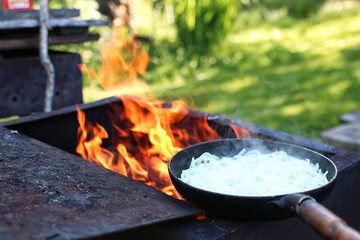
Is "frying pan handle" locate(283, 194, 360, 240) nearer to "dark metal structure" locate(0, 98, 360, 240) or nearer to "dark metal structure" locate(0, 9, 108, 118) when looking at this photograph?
"dark metal structure" locate(0, 98, 360, 240)

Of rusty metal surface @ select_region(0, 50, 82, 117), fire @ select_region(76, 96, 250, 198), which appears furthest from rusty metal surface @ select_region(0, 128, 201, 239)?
rusty metal surface @ select_region(0, 50, 82, 117)

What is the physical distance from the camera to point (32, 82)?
3.90 meters

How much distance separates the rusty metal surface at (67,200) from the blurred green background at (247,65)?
345 cm

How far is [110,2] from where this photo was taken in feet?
27.7

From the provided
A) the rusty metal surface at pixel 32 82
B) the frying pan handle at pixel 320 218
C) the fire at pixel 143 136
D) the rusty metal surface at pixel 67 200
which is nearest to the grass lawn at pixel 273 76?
the rusty metal surface at pixel 32 82

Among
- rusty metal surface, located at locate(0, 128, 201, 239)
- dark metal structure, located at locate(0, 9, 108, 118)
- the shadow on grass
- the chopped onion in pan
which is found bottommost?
the shadow on grass

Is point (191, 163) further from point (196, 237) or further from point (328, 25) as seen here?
point (328, 25)

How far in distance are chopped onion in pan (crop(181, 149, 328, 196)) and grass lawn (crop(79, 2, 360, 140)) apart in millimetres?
2553

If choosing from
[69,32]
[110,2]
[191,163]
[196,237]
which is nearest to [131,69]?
[110,2]

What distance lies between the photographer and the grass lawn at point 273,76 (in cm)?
571

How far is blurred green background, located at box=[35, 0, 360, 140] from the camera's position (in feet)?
19.3

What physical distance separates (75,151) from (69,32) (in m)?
1.45

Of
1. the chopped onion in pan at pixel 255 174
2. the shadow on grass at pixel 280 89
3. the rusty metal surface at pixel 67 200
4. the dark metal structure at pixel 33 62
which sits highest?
the dark metal structure at pixel 33 62

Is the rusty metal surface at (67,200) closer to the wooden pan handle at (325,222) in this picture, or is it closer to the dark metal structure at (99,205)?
the dark metal structure at (99,205)
